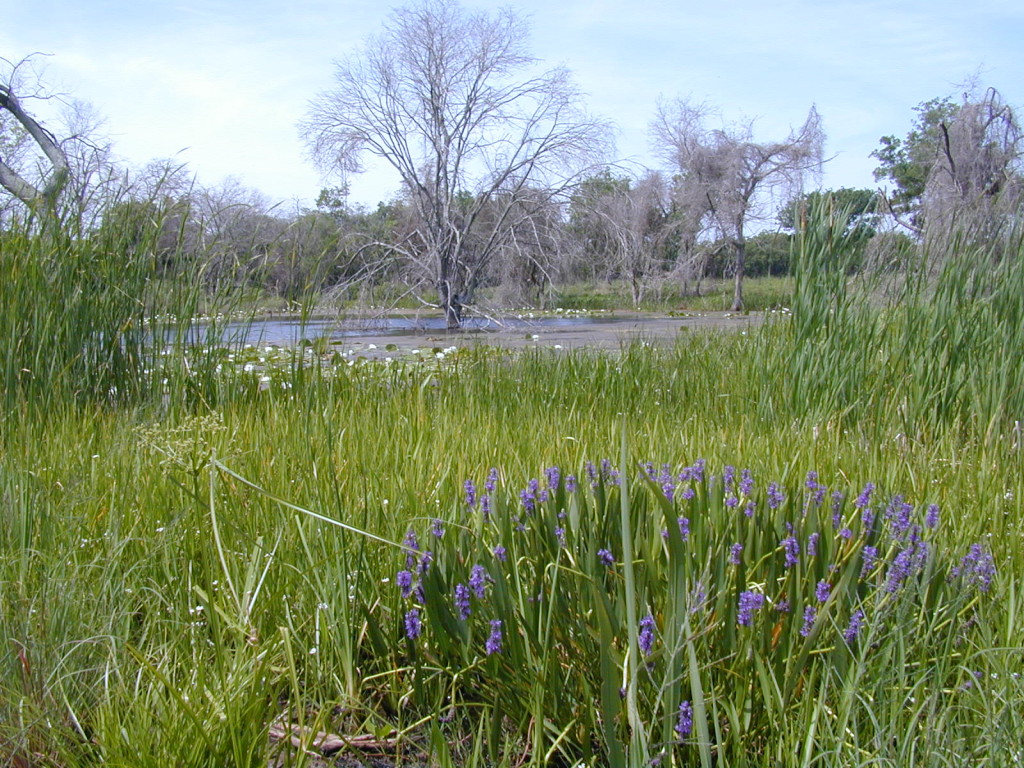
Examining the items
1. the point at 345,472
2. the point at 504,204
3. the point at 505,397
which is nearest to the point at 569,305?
the point at 504,204

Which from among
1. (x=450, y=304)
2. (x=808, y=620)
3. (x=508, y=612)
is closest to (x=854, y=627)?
(x=808, y=620)

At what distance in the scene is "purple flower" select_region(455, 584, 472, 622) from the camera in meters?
1.40

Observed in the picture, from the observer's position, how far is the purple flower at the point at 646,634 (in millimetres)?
1245

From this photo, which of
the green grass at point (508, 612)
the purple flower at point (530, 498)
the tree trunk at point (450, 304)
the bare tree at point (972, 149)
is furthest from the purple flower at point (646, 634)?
the bare tree at point (972, 149)

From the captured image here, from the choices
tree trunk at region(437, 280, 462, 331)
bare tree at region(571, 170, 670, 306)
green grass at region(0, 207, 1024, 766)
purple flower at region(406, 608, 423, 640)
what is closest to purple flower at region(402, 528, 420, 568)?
green grass at region(0, 207, 1024, 766)

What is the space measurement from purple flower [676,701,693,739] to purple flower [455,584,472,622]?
15.2 inches

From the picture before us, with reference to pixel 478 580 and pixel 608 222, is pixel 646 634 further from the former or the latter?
pixel 608 222

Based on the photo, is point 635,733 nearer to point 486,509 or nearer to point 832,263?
point 486,509

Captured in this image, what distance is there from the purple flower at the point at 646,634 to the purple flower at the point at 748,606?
0.15 m

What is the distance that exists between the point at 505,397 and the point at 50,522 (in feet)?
8.05

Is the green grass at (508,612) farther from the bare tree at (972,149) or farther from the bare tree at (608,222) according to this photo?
the bare tree at (972,149)

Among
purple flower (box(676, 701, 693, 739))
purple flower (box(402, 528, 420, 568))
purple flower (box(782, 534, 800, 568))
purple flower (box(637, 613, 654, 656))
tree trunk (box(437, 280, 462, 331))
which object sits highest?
tree trunk (box(437, 280, 462, 331))

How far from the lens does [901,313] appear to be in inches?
146

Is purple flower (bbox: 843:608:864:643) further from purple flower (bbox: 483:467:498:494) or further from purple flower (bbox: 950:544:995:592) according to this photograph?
purple flower (bbox: 483:467:498:494)
